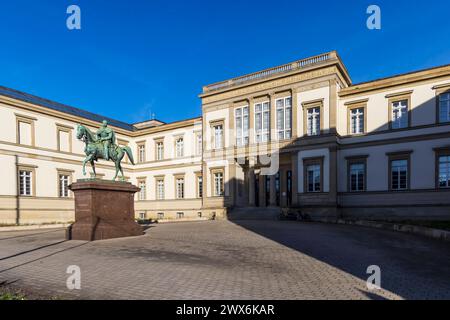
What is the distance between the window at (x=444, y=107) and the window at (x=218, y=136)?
19610 millimetres

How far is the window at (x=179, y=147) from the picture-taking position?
38.0 m

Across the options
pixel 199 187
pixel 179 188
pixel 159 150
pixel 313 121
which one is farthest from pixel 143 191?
pixel 313 121

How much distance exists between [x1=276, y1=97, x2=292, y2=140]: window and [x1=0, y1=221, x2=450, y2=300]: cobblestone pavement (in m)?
16.9

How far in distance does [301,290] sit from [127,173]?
3832 cm

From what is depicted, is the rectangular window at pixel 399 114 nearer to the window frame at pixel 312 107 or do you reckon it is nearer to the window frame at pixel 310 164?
the window frame at pixel 312 107

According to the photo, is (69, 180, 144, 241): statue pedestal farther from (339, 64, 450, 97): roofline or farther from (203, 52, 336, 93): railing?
(339, 64, 450, 97): roofline

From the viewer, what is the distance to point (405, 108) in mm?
24734

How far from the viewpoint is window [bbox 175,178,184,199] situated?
37344 millimetres

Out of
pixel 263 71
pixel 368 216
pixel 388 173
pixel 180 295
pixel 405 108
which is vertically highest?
pixel 263 71
